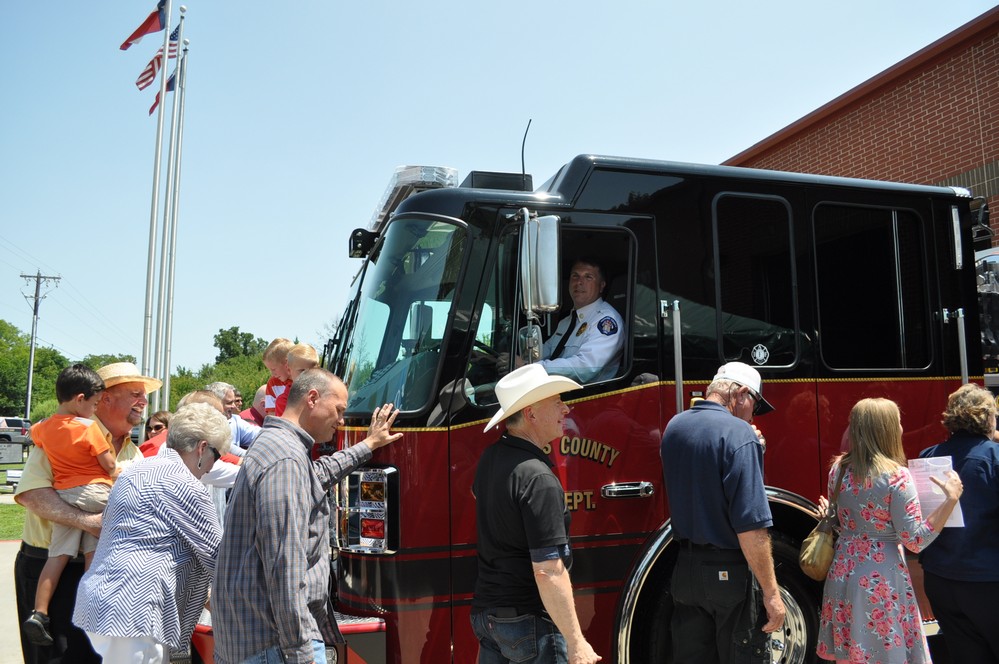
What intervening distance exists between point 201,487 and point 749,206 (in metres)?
3.27

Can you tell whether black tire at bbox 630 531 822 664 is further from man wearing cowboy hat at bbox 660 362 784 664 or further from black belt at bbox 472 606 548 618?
black belt at bbox 472 606 548 618

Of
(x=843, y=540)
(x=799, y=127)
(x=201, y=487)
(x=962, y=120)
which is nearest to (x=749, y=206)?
(x=843, y=540)

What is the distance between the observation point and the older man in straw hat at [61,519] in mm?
4293

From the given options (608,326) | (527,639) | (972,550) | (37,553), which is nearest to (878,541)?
(972,550)

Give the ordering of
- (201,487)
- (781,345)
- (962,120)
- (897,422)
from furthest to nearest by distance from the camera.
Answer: (962,120) → (781,345) → (897,422) → (201,487)

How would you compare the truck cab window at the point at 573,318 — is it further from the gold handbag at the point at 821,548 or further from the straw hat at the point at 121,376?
the straw hat at the point at 121,376

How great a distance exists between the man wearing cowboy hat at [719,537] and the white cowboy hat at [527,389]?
0.80 meters

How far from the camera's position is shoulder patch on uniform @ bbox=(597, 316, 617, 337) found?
4207 mm

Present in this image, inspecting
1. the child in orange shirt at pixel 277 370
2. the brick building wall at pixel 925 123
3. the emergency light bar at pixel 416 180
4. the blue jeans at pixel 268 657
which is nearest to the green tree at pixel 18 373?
the brick building wall at pixel 925 123

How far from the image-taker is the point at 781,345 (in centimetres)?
452

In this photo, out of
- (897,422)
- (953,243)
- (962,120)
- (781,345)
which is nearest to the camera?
(897,422)

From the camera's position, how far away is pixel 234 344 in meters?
90.5

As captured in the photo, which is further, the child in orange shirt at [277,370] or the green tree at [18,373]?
the green tree at [18,373]

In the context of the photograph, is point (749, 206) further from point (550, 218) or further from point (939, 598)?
point (939, 598)
